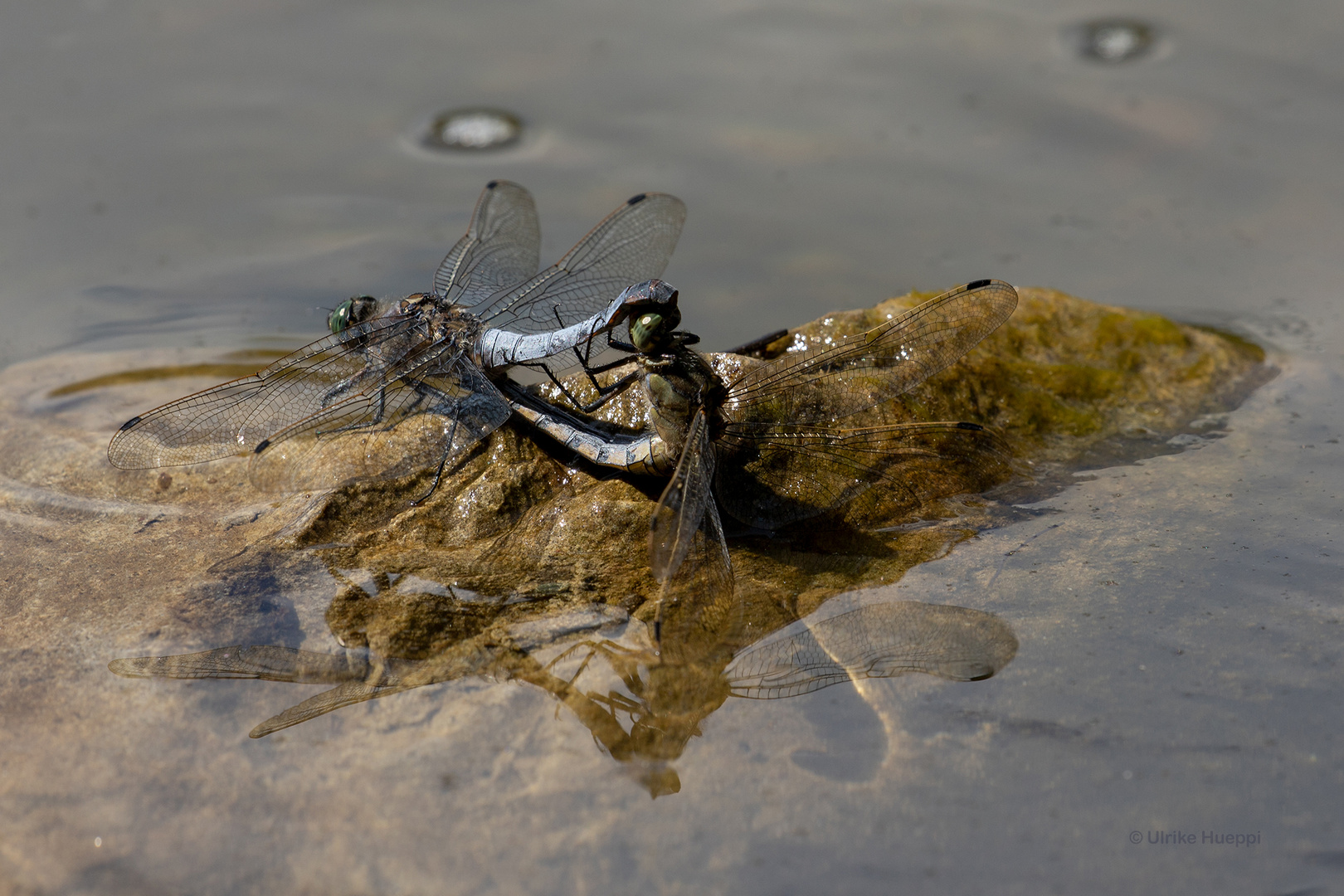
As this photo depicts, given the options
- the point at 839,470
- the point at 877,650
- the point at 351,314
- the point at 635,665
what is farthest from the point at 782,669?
the point at 351,314

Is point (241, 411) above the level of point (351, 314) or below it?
below

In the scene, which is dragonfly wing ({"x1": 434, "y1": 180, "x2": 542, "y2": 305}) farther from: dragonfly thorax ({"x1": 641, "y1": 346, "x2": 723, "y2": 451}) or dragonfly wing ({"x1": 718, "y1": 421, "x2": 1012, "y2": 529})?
dragonfly wing ({"x1": 718, "y1": 421, "x2": 1012, "y2": 529})

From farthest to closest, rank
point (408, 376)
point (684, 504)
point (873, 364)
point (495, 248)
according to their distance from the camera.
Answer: point (495, 248) < point (408, 376) < point (873, 364) < point (684, 504)

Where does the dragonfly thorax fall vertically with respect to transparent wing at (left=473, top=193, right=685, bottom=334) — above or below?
below

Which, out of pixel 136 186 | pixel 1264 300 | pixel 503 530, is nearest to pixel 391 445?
pixel 503 530

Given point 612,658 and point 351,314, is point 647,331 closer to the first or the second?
point 612,658

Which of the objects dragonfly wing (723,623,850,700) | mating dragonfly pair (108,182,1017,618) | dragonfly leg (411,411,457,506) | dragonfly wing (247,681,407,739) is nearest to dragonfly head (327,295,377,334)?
mating dragonfly pair (108,182,1017,618)

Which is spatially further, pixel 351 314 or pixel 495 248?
pixel 495 248
